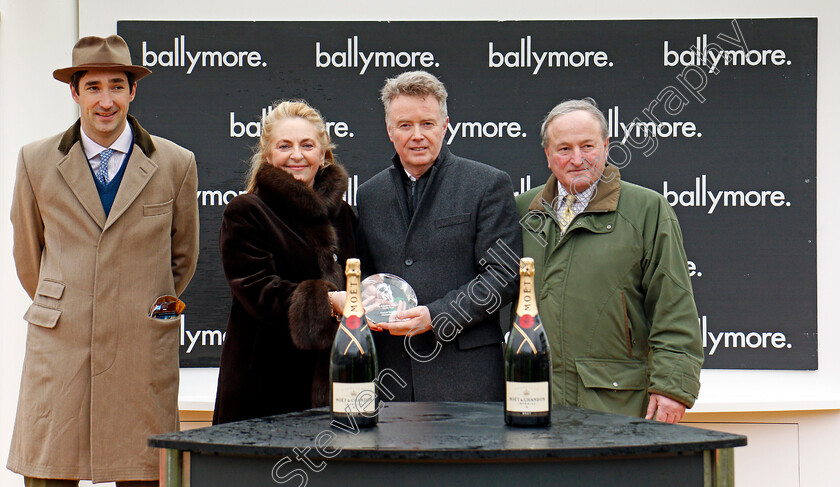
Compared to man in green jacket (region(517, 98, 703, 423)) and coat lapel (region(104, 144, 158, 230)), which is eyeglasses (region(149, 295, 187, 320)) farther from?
man in green jacket (region(517, 98, 703, 423))

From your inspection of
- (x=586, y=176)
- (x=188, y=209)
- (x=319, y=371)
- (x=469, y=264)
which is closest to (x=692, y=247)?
(x=586, y=176)

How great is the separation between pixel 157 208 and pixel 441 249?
966mm

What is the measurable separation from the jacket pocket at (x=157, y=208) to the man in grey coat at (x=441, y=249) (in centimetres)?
68

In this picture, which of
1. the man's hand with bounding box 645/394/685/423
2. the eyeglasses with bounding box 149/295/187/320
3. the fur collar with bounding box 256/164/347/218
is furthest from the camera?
the eyeglasses with bounding box 149/295/187/320

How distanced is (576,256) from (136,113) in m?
2.15

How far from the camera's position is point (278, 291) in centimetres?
243

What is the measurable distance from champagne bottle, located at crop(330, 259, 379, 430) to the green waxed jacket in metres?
0.89

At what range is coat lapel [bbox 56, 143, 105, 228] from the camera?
262 cm

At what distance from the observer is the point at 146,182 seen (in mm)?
2689

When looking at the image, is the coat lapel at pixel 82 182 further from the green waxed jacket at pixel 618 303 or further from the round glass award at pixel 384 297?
the green waxed jacket at pixel 618 303

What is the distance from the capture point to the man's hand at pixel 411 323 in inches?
85.5

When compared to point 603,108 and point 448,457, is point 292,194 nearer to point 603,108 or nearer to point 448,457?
point 448,457

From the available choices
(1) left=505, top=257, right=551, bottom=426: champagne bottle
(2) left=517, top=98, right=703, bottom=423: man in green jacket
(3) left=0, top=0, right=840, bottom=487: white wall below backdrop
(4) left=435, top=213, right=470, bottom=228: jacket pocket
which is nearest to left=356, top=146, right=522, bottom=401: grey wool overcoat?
(4) left=435, top=213, right=470, bottom=228: jacket pocket

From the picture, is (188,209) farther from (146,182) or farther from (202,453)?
(202,453)
